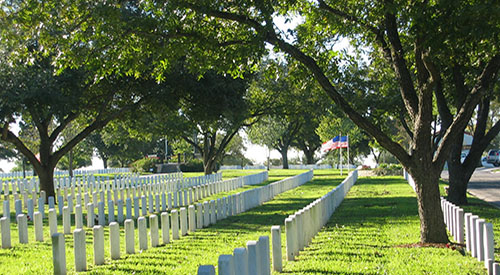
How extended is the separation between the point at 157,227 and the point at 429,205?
5.11m

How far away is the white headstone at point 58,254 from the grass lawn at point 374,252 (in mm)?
3128

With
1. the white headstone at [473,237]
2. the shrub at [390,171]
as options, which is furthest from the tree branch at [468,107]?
the shrub at [390,171]

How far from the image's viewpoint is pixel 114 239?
8742 mm

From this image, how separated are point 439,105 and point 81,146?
178 ft

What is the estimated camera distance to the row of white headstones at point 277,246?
442 centimetres

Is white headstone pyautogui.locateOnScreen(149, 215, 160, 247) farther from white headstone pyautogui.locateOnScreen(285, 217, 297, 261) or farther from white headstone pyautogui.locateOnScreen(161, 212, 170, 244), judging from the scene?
white headstone pyautogui.locateOnScreen(285, 217, 297, 261)

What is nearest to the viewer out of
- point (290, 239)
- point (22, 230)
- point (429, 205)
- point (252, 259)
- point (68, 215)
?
point (252, 259)

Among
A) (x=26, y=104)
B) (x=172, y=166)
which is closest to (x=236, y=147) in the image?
(x=172, y=166)

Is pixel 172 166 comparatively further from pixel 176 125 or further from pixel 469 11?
pixel 469 11

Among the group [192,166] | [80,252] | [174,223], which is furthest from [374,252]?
[192,166]

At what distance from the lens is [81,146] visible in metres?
63.1

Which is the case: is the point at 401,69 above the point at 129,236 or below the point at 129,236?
above

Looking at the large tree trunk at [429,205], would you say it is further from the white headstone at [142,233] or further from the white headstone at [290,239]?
the white headstone at [142,233]

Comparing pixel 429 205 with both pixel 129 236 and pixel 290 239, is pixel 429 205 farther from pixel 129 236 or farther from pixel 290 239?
pixel 129 236
